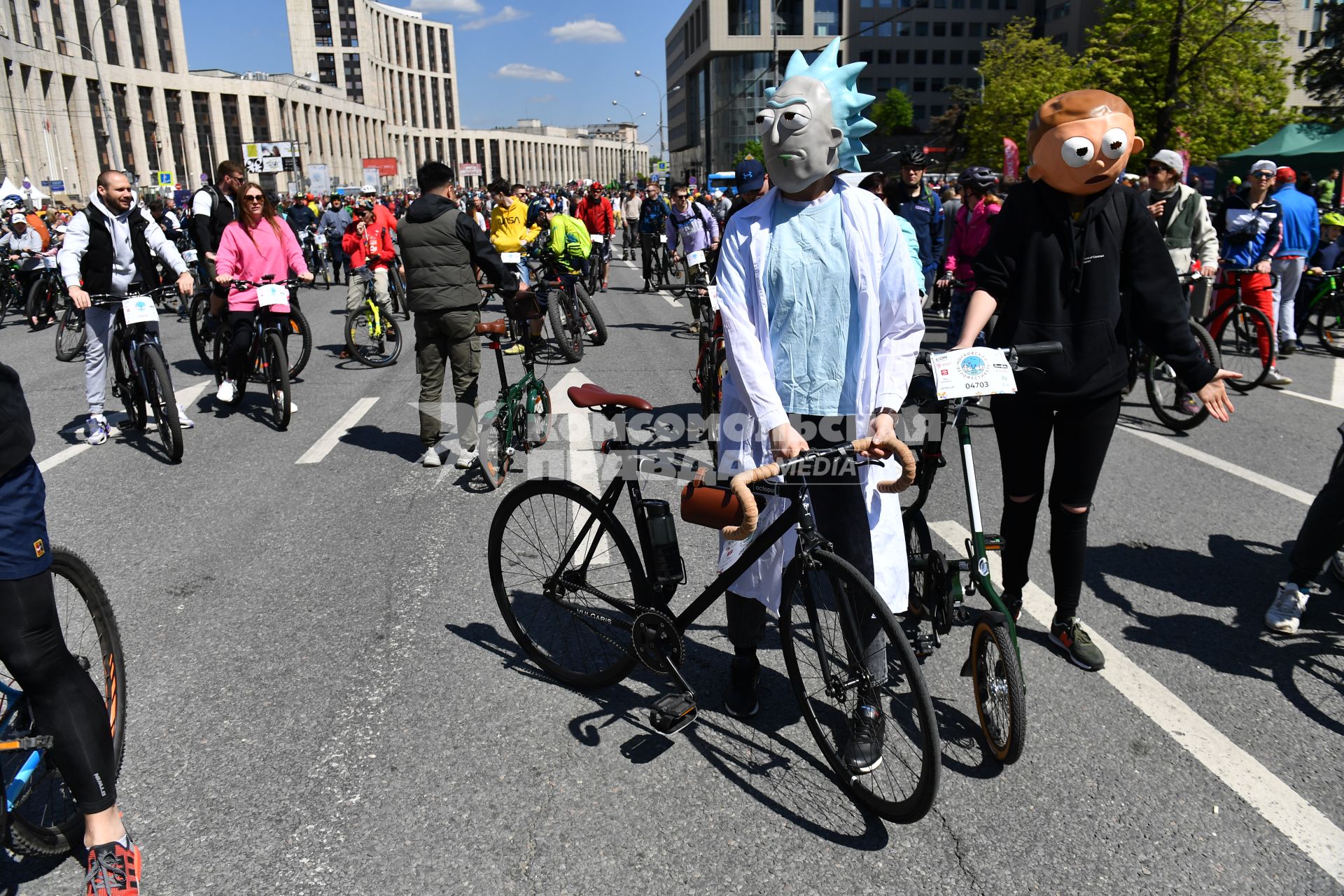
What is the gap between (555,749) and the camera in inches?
124

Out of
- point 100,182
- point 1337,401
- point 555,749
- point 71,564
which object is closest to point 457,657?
point 555,749

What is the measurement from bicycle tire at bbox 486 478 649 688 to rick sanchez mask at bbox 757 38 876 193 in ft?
4.21

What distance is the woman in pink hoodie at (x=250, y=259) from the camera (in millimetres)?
7723

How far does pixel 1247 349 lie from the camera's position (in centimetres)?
943

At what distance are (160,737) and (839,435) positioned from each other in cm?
262

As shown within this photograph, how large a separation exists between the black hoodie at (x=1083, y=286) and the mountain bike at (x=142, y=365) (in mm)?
5818

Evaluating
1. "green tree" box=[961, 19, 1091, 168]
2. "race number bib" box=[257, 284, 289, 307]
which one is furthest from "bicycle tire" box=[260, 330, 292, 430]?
"green tree" box=[961, 19, 1091, 168]

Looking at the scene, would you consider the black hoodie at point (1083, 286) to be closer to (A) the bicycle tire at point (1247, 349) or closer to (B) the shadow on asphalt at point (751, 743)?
(B) the shadow on asphalt at point (751, 743)

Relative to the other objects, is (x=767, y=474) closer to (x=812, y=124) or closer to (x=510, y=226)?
(x=812, y=124)

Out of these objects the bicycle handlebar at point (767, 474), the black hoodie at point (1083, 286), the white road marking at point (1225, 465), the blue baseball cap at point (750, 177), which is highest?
the blue baseball cap at point (750, 177)

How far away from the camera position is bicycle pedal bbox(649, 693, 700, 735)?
300 centimetres

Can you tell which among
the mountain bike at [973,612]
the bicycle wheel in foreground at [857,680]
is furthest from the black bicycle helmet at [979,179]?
the bicycle wheel in foreground at [857,680]

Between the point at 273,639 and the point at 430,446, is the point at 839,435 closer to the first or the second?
the point at 273,639

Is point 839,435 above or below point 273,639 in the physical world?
above
